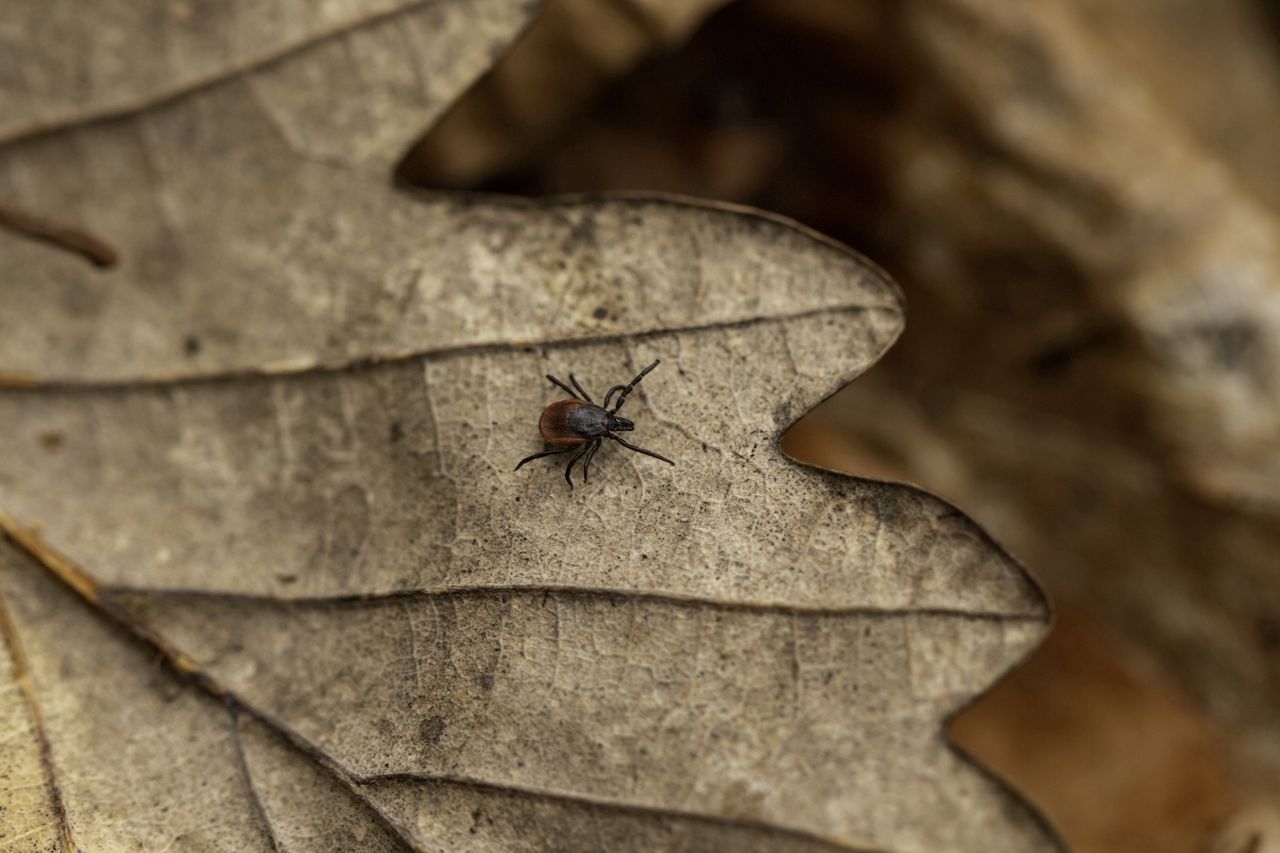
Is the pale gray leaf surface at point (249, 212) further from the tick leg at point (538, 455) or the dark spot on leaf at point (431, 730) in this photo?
the dark spot on leaf at point (431, 730)

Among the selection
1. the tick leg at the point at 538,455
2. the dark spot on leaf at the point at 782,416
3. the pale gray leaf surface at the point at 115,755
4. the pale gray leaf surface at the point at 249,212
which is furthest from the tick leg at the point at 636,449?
the pale gray leaf surface at the point at 115,755

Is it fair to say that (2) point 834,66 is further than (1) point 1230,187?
Yes

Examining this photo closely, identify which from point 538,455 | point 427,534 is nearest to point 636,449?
point 538,455

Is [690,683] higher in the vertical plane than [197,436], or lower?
lower

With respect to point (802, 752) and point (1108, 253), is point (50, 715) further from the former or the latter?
point (1108, 253)

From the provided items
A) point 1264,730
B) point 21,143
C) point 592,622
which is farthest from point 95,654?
point 1264,730

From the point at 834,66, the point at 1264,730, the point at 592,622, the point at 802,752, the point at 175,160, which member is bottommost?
the point at 1264,730

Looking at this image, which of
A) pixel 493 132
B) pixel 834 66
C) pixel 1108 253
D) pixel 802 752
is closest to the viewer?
pixel 802 752
